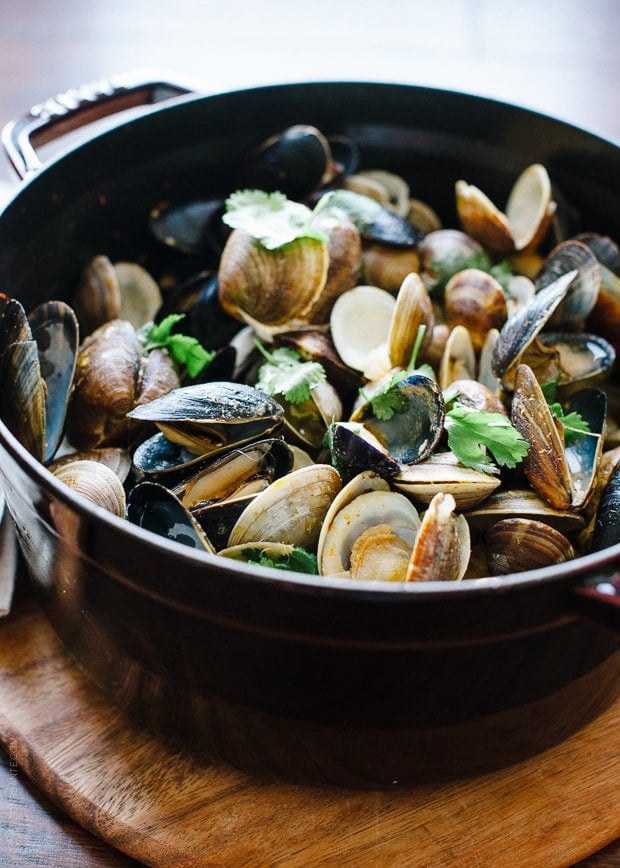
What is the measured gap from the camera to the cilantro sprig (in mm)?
1148

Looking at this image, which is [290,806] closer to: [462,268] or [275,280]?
[275,280]

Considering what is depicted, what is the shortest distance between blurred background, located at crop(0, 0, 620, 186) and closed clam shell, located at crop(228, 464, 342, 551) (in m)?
1.38

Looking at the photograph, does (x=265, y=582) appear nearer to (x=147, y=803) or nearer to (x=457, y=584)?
(x=457, y=584)

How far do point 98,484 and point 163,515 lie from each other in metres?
0.11

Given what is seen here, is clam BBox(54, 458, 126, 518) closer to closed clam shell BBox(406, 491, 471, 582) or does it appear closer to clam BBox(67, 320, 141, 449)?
clam BBox(67, 320, 141, 449)

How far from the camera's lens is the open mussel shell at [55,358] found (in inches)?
41.2

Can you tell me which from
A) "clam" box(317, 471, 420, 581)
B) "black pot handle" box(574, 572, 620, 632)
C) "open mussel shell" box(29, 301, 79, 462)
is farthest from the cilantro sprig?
"black pot handle" box(574, 572, 620, 632)

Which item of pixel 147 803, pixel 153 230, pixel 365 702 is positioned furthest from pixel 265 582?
pixel 153 230

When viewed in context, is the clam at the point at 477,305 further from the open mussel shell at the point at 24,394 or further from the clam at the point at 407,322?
the open mussel shell at the point at 24,394

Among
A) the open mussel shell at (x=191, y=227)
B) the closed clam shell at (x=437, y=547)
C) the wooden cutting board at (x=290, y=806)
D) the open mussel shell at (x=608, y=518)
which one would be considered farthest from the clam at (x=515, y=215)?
the wooden cutting board at (x=290, y=806)

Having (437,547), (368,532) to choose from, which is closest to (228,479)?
(368,532)

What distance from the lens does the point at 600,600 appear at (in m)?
0.67

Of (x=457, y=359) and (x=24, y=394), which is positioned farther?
(x=457, y=359)

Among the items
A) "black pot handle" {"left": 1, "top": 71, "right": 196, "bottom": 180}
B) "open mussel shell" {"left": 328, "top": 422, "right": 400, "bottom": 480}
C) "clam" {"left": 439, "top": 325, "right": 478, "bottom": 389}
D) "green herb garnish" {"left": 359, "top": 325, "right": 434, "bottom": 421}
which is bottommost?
"open mussel shell" {"left": 328, "top": 422, "right": 400, "bottom": 480}
